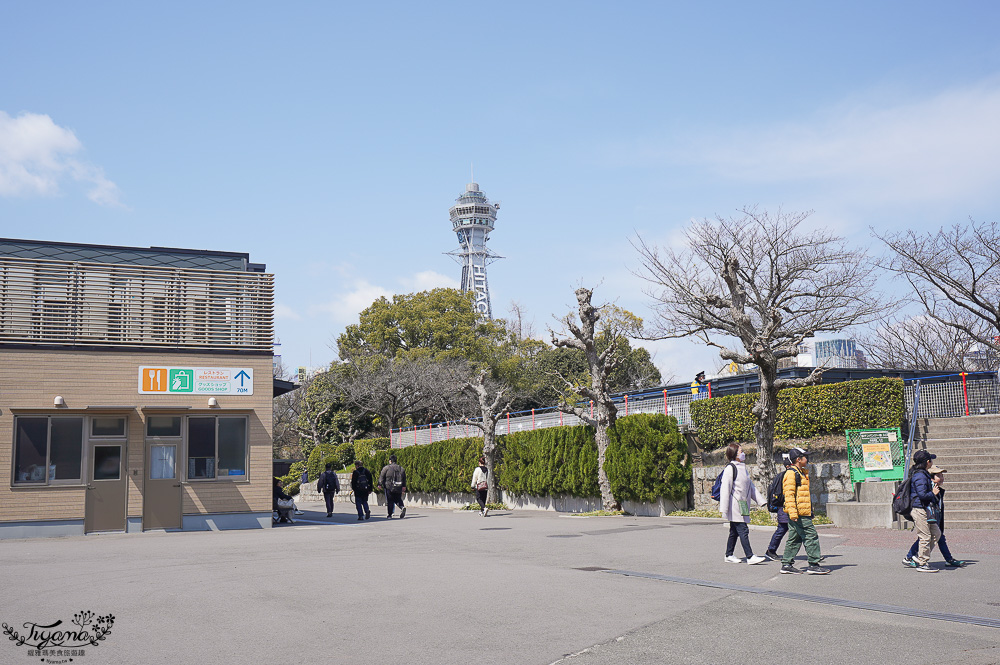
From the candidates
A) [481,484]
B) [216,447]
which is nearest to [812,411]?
[481,484]

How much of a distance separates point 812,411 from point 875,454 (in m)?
3.11

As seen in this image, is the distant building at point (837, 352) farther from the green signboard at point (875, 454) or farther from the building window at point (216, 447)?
the building window at point (216, 447)

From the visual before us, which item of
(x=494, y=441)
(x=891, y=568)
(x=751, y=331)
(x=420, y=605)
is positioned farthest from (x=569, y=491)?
(x=420, y=605)

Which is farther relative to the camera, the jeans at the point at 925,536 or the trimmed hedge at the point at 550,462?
the trimmed hedge at the point at 550,462

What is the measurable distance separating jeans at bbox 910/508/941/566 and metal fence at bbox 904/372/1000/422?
35.9ft

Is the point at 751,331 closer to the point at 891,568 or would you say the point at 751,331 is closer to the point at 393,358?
the point at 891,568

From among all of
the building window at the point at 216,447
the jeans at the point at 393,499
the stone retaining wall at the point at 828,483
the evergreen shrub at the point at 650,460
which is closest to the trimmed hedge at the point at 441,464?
the jeans at the point at 393,499

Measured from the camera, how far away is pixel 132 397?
20875mm

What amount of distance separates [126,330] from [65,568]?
33.5 ft

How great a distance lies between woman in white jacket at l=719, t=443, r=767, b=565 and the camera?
36.1 feet

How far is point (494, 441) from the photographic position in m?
28.5

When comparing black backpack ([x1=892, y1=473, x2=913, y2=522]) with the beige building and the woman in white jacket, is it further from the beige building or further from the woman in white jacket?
the beige building

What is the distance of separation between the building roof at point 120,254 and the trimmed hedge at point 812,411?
13776 mm

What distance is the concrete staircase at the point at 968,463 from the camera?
15672mm
